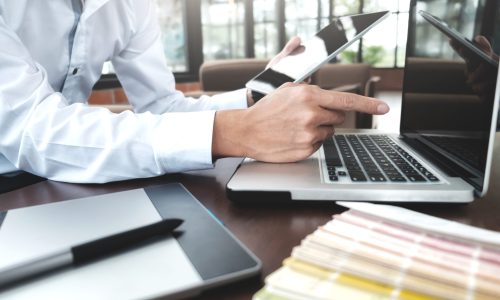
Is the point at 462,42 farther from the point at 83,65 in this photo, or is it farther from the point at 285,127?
the point at 83,65

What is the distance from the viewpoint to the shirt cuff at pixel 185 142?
43cm

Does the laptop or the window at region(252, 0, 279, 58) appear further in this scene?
the window at region(252, 0, 279, 58)

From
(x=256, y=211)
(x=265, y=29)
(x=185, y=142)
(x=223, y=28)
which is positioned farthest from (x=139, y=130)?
(x=265, y=29)

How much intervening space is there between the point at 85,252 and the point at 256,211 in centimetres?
15

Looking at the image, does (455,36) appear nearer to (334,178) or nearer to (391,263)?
(334,178)

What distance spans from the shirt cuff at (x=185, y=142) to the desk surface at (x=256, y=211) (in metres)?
0.02

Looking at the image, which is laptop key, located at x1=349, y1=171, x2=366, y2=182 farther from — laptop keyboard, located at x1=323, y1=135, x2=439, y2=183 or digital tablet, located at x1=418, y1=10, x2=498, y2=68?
digital tablet, located at x1=418, y1=10, x2=498, y2=68

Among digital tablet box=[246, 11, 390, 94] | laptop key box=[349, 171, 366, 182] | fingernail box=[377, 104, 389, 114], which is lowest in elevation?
laptop key box=[349, 171, 366, 182]

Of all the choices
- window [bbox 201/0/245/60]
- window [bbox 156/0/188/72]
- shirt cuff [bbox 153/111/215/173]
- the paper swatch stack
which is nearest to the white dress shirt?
shirt cuff [bbox 153/111/215/173]

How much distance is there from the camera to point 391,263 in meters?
0.20

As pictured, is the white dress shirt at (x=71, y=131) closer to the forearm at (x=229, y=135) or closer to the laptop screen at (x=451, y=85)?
the forearm at (x=229, y=135)

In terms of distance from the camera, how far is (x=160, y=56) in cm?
90

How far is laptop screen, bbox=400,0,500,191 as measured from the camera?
32cm

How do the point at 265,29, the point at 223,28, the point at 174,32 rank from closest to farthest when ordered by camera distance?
the point at 174,32
the point at 223,28
the point at 265,29
